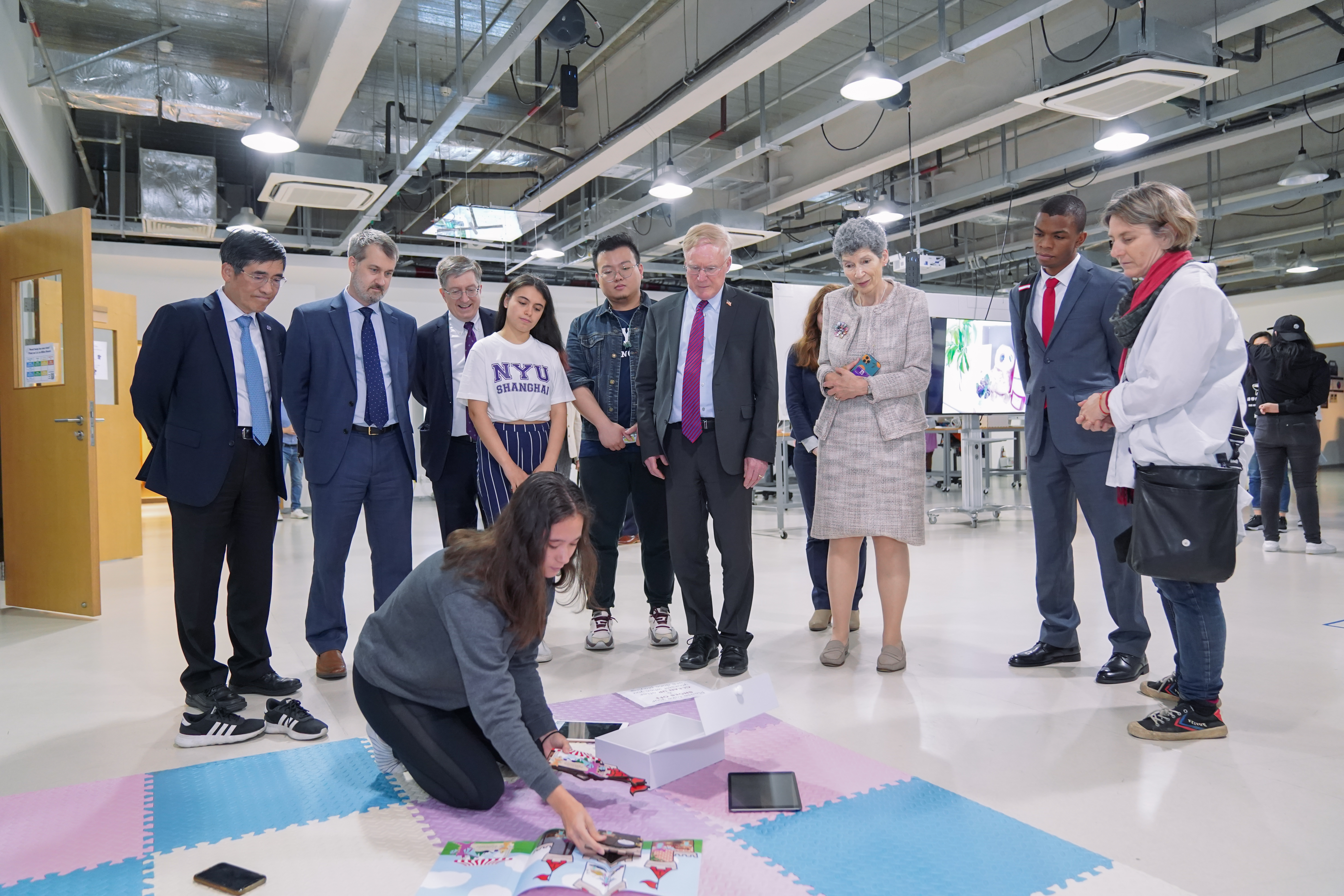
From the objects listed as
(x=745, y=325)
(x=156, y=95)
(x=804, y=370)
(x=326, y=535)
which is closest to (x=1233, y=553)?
(x=745, y=325)

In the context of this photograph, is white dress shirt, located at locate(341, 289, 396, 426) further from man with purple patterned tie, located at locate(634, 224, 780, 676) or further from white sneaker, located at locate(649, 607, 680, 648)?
white sneaker, located at locate(649, 607, 680, 648)

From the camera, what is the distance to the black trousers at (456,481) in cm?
329

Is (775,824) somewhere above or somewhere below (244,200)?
below

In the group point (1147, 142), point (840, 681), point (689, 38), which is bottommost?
point (840, 681)

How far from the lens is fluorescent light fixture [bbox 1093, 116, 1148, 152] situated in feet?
21.1

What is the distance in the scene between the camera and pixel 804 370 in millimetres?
3760

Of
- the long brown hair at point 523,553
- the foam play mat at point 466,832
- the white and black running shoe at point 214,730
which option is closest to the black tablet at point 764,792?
the foam play mat at point 466,832

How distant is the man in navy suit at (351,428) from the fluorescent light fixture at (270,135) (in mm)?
3267

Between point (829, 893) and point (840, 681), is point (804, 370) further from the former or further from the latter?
point (829, 893)

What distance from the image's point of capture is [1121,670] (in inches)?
111

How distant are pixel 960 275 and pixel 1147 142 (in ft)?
26.2

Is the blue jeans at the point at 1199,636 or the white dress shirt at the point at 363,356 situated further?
the white dress shirt at the point at 363,356

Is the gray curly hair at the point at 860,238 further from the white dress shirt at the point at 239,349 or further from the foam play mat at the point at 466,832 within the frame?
the white dress shirt at the point at 239,349

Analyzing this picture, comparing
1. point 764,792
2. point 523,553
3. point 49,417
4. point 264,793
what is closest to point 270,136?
point 49,417
